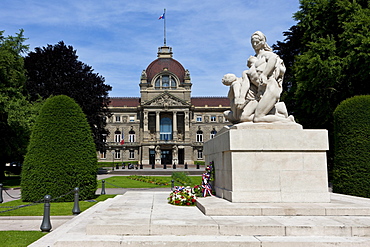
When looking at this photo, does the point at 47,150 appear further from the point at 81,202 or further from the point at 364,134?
the point at 364,134

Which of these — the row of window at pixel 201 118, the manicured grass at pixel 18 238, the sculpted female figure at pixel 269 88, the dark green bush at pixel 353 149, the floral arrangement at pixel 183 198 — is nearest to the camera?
the manicured grass at pixel 18 238

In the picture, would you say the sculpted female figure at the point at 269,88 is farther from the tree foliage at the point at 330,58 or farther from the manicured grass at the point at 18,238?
the tree foliage at the point at 330,58

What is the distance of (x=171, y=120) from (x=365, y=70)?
205 feet

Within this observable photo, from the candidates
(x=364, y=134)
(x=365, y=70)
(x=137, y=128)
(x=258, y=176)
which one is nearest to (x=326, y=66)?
(x=365, y=70)

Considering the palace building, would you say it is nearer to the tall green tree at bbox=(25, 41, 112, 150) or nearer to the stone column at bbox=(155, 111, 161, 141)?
the stone column at bbox=(155, 111, 161, 141)

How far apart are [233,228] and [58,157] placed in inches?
400

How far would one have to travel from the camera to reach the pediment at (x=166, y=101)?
7812cm

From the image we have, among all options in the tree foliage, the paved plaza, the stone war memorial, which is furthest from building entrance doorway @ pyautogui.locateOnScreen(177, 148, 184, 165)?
the paved plaza

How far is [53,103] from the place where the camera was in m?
15.3

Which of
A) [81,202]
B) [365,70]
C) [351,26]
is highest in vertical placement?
[351,26]

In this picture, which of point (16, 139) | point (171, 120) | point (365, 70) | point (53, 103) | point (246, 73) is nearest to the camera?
point (246, 73)

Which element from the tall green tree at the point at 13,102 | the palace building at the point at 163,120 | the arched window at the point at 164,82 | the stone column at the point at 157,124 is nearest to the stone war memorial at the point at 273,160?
the tall green tree at the point at 13,102

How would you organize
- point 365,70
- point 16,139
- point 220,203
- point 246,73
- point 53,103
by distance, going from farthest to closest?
point 16,139, point 365,70, point 53,103, point 246,73, point 220,203

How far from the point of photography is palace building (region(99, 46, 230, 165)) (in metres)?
78.1
